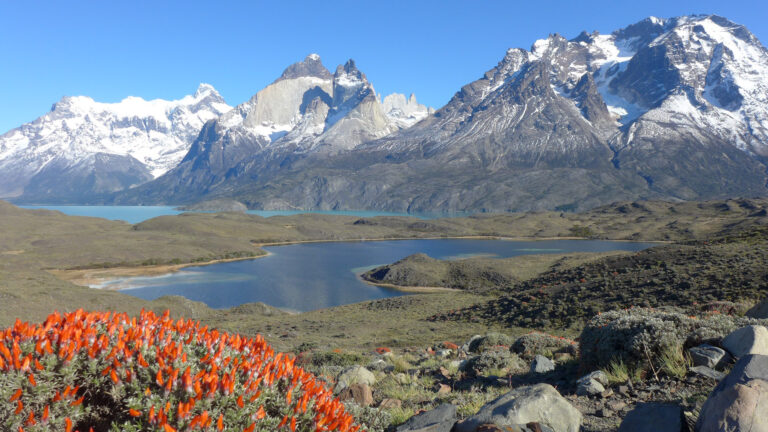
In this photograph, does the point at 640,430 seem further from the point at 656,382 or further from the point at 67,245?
the point at 67,245

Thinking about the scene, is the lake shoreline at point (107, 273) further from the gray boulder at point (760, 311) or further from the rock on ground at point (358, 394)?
the gray boulder at point (760, 311)

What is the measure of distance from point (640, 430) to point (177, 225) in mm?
161357

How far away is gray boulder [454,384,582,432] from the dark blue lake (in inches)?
2462

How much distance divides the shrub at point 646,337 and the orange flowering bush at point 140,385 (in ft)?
21.0

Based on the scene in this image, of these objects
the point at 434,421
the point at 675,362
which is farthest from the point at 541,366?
the point at 434,421

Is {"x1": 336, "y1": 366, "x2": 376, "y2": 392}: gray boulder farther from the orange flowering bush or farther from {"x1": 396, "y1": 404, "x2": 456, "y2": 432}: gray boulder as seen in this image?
the orange flowering bush

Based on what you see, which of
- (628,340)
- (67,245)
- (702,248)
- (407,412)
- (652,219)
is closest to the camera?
(407,412)

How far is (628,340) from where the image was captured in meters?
8.95

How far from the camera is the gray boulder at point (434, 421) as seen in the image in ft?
18.4

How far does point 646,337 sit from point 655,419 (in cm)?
407

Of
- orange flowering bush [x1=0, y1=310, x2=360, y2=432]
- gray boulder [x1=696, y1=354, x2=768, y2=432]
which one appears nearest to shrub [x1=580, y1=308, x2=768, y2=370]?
gray boulder [x1=696, y1=354, x2=768, y2=432]

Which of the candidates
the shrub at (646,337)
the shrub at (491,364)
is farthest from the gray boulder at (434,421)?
the shrub at (491,364)

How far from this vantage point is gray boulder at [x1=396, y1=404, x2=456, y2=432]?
561 cm

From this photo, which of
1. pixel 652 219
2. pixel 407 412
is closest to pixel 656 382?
pixel 407 412
